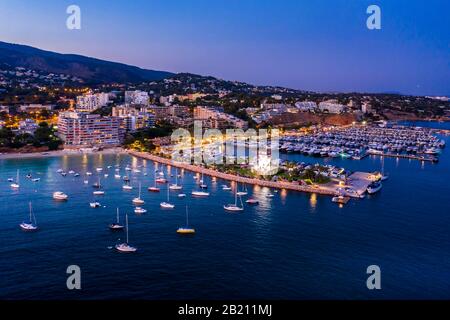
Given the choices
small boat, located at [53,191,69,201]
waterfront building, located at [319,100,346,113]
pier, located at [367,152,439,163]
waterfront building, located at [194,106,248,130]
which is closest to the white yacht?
small boat, located at [53,191,69,201]

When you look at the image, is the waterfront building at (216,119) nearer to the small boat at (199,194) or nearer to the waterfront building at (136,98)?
the waterfront building at (136,98)

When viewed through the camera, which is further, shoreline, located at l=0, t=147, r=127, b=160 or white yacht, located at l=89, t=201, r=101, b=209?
shoreline, located at l=0, t=147, r=127, b=160

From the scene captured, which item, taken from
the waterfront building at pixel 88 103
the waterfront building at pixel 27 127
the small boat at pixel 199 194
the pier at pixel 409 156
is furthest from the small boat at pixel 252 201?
the waterfront building at pixel 88 103

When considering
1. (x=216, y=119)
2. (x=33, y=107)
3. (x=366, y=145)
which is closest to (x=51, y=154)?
(x=216, y=119)

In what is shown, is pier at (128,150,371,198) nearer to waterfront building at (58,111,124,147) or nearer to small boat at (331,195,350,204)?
small boat at (331,195,350,204)
